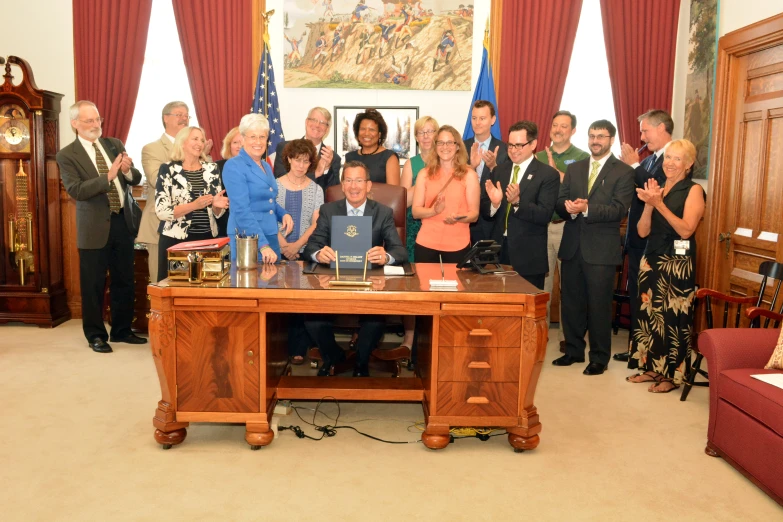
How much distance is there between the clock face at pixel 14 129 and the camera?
628 cm

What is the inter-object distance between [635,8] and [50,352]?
20.1ft

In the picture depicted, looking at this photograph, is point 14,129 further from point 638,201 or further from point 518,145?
point 638,201

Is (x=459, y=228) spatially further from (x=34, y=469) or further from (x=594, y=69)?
(x=594, y=69)

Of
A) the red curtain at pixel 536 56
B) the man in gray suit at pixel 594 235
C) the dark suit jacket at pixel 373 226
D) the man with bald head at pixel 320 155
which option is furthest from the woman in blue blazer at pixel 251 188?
the red curtain at pixel 536 56

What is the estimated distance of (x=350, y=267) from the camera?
Answer: 12.6ft

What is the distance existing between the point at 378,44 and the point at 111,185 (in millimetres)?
2917

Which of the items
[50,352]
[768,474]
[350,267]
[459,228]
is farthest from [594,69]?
[50,352]

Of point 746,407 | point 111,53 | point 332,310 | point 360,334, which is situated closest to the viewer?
point 746,407

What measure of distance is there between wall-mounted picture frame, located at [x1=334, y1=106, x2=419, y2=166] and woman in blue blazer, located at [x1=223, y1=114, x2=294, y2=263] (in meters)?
2.50

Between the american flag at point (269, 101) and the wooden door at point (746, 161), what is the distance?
3.84m

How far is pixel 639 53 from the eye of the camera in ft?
22.4

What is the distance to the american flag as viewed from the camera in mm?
6566

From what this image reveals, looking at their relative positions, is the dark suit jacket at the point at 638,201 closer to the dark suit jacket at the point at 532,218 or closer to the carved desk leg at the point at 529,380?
the dark suit jacket at the point at 532,218

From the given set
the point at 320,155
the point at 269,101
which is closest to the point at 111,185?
the point at 320,155
